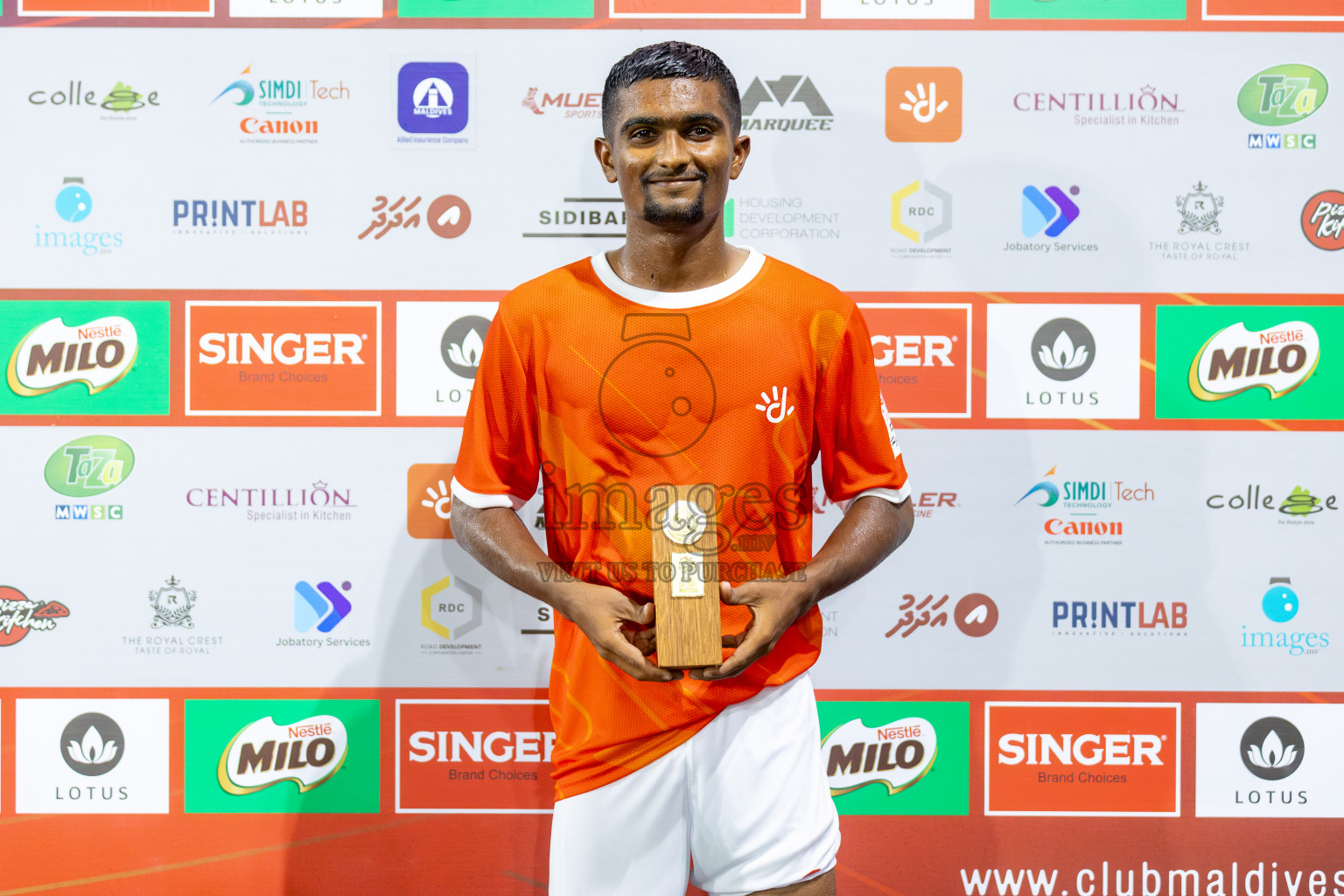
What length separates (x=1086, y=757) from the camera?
1959mm

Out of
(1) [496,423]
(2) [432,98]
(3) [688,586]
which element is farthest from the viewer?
(2) [432,98]

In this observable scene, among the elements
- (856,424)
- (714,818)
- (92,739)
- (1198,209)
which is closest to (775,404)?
(856,424)

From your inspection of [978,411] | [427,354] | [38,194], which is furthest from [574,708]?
[38,194]

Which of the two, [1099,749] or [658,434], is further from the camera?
[1099,749]

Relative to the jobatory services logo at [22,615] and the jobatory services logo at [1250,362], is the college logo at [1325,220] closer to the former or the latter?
the jobatory services logo at [1250,362]

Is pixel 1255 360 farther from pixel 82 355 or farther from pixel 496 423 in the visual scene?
pixel 82 355

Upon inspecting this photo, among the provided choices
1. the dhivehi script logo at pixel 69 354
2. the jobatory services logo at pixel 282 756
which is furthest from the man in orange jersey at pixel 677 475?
the dhivehi script logo at pixel 69 354

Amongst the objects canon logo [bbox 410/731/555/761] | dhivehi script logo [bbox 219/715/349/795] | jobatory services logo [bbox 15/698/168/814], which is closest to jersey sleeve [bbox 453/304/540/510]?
canon logo [bbox 410/731/555/761]

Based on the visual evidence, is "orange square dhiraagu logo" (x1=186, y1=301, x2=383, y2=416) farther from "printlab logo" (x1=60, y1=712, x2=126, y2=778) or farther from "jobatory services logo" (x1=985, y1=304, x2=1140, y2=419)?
"jobatory services logo" (x1=985, y1=304, x2=1140, y2=419)

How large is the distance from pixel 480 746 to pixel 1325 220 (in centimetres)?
212

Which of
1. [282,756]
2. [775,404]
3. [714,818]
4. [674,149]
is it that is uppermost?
[674,149]

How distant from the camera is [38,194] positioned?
1930 millimetres

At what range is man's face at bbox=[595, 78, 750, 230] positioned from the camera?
120cm

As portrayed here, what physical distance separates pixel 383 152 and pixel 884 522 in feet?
4.33
